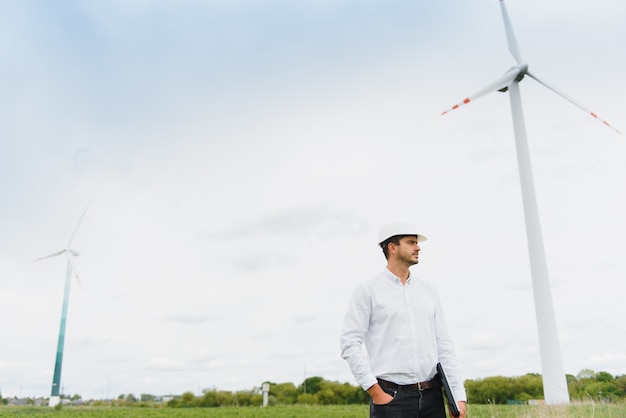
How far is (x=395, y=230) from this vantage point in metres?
4.73

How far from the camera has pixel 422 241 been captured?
4996 mm

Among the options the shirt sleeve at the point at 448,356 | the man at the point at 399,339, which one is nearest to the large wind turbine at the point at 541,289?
the shirt sleeve at the point at 448,356

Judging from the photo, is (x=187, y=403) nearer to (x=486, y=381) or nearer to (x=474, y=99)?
(x=486, y=381)

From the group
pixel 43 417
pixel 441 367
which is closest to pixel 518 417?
pixel 441 367

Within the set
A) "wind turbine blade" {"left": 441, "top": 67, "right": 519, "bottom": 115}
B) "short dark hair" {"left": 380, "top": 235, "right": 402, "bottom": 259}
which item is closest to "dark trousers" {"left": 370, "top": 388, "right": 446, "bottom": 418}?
"short dark hair" {"left": 380, "top": 235, "right": 402, "bottom": 259}

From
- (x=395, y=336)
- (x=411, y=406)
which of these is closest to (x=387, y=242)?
(x=395, y=336)

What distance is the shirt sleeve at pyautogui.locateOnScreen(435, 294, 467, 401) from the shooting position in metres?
4.52

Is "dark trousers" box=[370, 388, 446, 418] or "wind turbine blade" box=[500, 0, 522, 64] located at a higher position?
"wind turbine blade" box=[500, 0, 522, 64]

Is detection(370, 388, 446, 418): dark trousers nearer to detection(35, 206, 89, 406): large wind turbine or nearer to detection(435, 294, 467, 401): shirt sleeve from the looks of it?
detection(435, 294, 467, 401): shirt sleeve

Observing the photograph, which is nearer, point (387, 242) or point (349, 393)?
point (387, 242)

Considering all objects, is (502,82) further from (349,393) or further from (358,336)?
(349,393)

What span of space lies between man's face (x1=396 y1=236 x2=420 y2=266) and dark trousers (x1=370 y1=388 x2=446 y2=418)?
40.4 inches

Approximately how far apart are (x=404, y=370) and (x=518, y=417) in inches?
361

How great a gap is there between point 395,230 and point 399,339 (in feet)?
2.92
